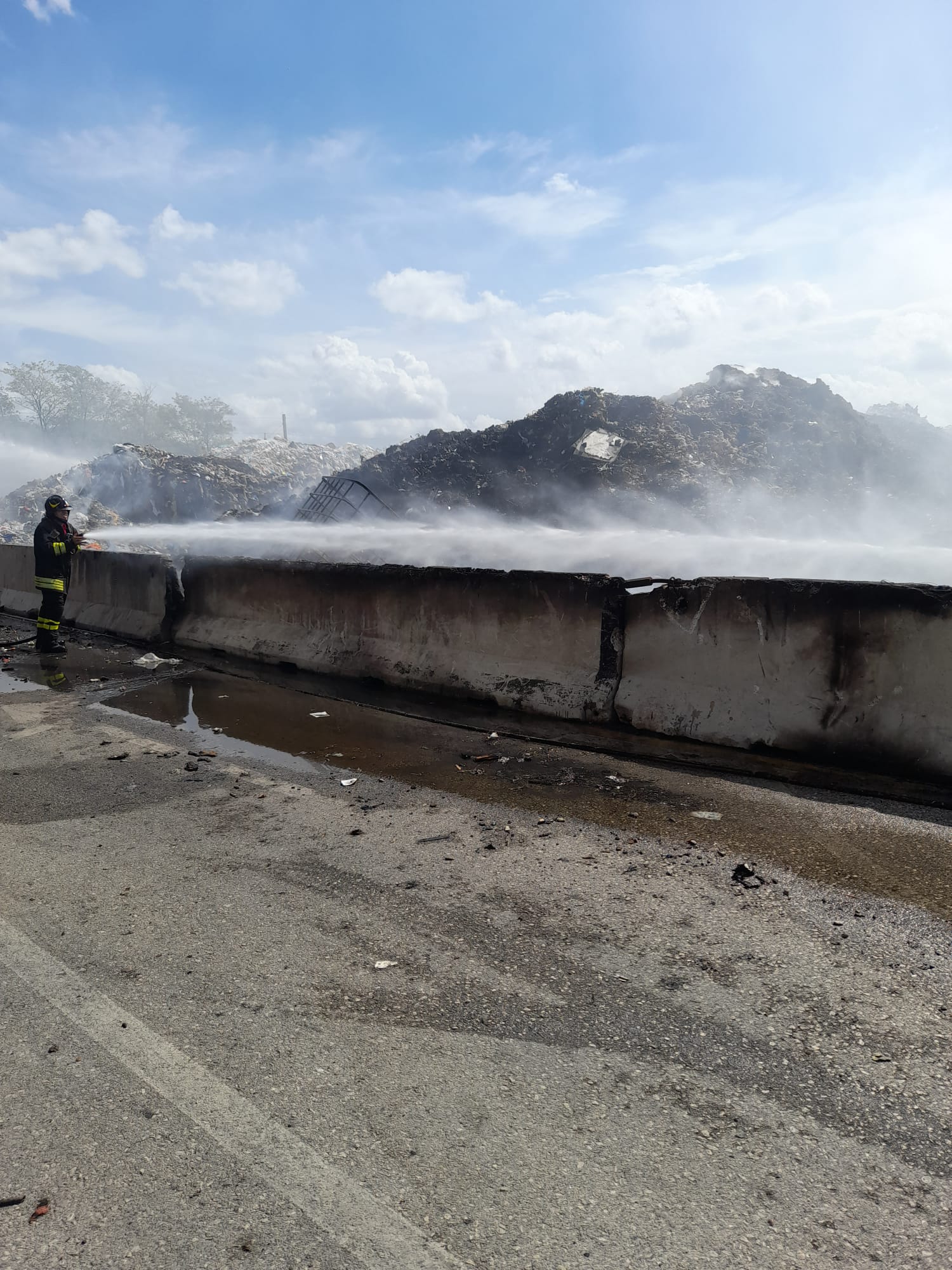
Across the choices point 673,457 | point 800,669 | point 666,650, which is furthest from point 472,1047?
point 673,457

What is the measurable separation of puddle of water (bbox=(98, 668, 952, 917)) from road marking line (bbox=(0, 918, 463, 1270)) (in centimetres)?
198

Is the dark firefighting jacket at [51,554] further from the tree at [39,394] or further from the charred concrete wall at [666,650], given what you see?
the tree at [39,394]

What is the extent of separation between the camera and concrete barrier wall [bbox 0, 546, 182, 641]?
10359 millimetres

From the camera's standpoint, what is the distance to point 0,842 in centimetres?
408

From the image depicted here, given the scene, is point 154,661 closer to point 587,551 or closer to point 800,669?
point 800,669

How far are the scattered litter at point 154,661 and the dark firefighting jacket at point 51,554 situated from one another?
1.69 metres

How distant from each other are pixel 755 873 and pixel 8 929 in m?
2.98

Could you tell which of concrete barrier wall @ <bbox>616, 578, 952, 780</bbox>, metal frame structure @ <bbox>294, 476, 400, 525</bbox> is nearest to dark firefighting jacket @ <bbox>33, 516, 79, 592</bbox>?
concrete barrier wall @ <bbox>616, 578, 952, 780</bbox>

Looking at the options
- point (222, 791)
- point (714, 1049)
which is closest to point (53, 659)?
point (222, 791)

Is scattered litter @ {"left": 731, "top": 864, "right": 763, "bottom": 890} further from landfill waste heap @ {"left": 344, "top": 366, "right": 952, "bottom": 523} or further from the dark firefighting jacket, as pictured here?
landfill waste heap @ {"left": 344, "top": 366, "right": 952, "bottom": 523}

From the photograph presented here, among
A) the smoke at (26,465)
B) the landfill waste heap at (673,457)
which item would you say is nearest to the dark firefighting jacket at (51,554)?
the landfill waste heap at (673,457)

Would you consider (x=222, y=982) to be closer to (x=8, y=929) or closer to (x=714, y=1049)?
(x=8, y=929)

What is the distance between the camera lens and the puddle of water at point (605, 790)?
3676 millimetres

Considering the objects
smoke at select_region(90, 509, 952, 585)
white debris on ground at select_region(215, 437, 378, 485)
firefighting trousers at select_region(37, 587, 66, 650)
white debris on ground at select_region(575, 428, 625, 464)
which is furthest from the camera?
white debris on ground at select_region(215, 437, 378, 485)
